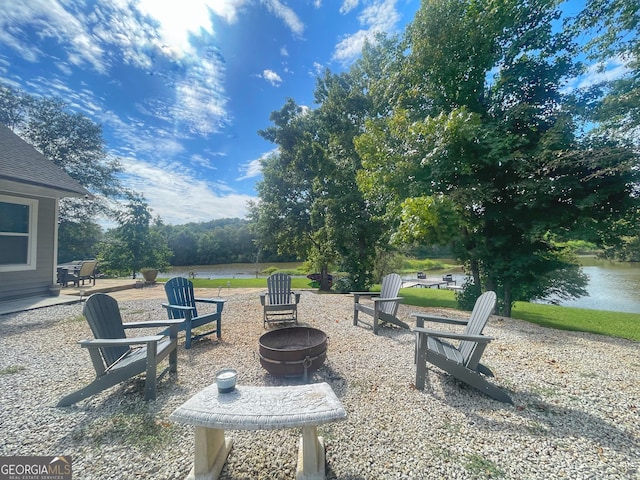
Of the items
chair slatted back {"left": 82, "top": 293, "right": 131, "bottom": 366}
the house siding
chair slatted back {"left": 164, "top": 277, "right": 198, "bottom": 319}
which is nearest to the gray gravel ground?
chair slatted back {"left": 82, "top": 293, "right": 131, "bottom": 366}

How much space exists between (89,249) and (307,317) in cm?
1847

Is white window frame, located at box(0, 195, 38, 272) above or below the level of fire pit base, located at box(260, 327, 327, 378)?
above

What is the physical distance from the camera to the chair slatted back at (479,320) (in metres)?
2.69

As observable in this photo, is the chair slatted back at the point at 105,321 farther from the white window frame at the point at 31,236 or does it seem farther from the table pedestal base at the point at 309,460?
the white window frame at the point at 31,236

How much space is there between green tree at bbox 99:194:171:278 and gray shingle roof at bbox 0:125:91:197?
6404mm

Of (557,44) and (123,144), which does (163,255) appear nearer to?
(123,144)

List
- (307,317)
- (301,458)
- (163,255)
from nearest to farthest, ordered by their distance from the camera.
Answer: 1. (301,458)
2. (307,317)
3. (163,255)

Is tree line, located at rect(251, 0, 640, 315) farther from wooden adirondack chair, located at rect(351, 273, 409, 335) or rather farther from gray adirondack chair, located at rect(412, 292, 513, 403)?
gray adirondack chair, located at rect(412, 292, 513, 403)

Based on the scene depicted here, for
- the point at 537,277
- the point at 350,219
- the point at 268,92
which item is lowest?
the point at 537,277

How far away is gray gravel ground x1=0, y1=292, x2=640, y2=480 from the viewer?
171cm

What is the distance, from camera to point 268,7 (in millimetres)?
7727

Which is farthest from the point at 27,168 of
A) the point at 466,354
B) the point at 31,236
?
the point at 466,354

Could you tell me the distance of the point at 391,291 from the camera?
4.96m

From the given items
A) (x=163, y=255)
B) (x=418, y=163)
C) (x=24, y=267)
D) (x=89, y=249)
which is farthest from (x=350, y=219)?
(x=89, y=249)
